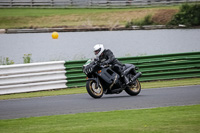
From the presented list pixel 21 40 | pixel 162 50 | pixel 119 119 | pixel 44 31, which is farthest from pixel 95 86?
pixel 44 31

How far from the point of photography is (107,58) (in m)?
11.1

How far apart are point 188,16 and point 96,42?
11.8 m

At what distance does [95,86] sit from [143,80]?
175 inches

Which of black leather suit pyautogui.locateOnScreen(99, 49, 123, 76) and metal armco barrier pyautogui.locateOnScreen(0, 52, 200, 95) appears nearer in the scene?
black leather suit pyautogui.locateOnScreen(99, 49, 123, 76)

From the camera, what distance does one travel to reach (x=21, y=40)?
103 feet

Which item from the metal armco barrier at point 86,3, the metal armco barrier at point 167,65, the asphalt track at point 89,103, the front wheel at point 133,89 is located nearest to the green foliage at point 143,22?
the metal armco barrier at point 86,3

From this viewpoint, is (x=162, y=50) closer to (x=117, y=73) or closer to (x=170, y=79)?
(x=170, y=79)

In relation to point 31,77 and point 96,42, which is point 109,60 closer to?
point 31,77

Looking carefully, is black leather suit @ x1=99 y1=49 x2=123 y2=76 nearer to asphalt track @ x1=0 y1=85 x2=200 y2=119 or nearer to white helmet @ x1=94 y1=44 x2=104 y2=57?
white helmet @ x1=94 y1=44 x2=104 y2=57

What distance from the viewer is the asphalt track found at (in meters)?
9.18

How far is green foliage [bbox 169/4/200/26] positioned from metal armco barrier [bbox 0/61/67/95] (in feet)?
86.5

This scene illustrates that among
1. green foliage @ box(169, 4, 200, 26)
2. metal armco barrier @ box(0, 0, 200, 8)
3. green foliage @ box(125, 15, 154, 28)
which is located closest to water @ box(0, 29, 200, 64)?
green foliage @ box(169, 4, 200, 26)

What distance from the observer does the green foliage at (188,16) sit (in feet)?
126

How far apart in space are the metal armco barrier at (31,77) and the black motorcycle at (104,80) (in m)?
3.03
